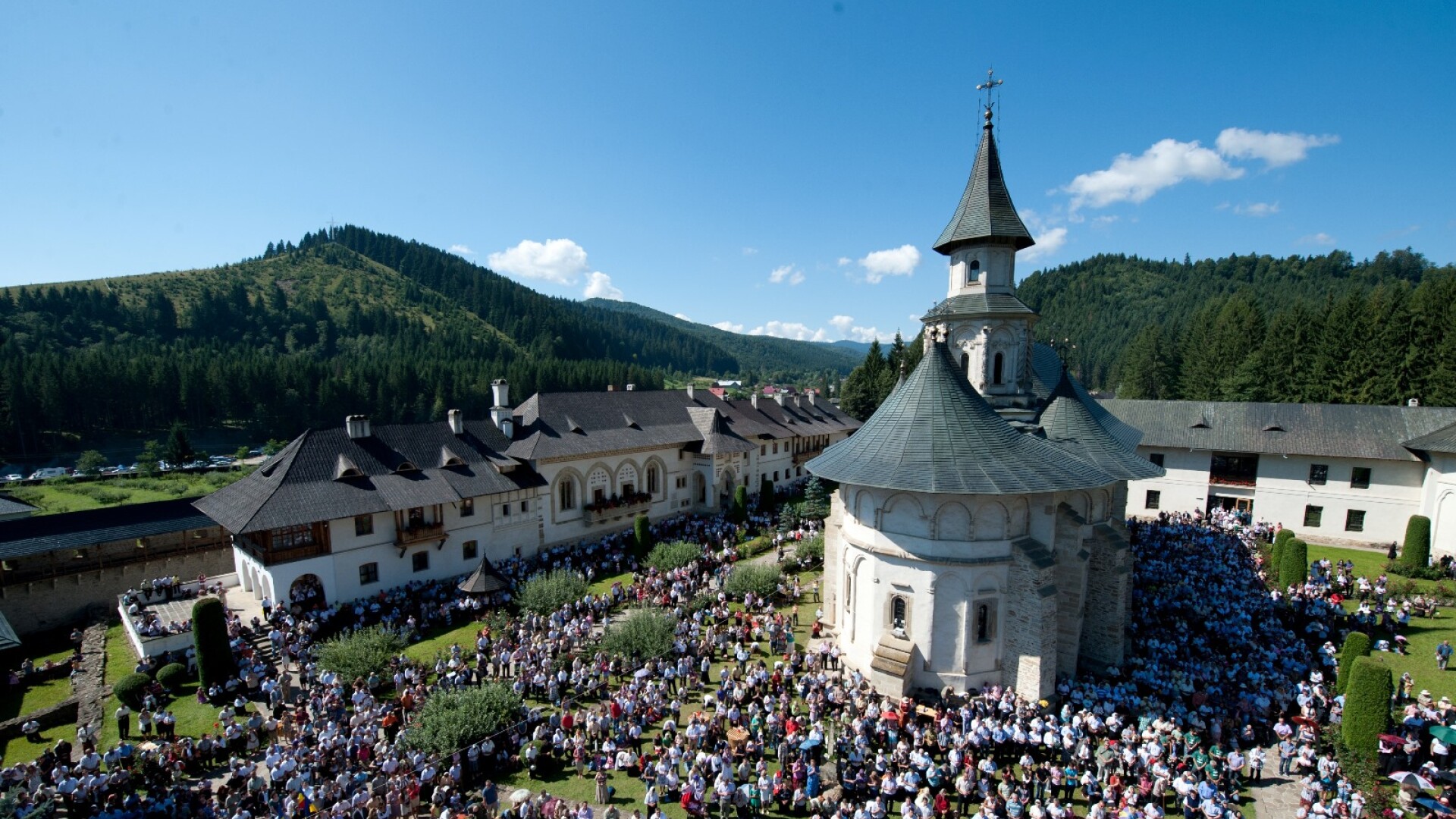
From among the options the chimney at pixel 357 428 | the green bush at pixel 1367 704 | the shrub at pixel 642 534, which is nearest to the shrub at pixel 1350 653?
the green bush at pixel 1367 704

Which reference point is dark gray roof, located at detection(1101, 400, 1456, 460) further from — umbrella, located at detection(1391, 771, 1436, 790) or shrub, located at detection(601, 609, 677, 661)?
shrub, located at detection(601, 609, 677, 661)

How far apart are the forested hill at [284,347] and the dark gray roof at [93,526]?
5679cm

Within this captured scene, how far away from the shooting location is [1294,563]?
26.2 metres

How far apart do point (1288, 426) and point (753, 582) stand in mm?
36080

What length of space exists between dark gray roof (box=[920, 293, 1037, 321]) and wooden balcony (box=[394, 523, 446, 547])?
24.9m

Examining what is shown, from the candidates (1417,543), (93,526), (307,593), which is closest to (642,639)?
(307,593)

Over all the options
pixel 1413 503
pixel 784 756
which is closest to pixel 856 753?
pixel 784 756

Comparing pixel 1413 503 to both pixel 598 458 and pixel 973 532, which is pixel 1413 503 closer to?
pixel 973 532

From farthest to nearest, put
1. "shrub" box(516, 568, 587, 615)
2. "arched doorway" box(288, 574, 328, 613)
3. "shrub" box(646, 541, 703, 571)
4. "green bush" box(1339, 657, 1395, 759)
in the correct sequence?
1. "shrub" box(646, 541, 703, 571)
2. "arched doorway" box(288, 574, 328, 613)
3. "shrub" box(516, 568, 587, 615)
4. "green bush" box(1339, 657, 1395, 759)

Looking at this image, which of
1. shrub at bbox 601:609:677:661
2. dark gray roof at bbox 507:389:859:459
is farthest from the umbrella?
dark gray roof at bbox 507:389:859:459

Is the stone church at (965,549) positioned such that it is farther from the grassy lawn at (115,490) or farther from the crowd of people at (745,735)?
the grassy lawn at (115,490)

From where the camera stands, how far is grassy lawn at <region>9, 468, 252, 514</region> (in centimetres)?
4747

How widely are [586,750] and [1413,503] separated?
148ft

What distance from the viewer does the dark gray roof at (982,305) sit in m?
24.9
